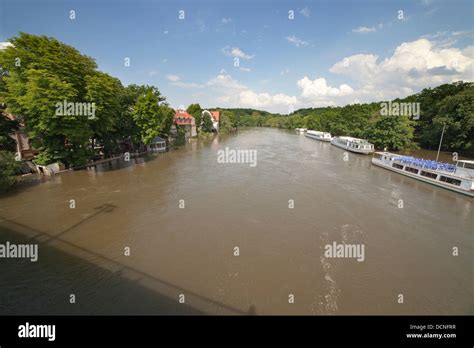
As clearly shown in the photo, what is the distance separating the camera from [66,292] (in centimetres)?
652

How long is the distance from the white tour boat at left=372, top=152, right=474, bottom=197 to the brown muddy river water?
1.17m

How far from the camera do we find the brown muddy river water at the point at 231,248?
6434mm

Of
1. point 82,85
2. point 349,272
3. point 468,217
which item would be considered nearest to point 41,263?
point 349,272

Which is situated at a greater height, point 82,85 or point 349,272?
point 82,85

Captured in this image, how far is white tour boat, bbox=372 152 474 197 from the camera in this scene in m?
16.8

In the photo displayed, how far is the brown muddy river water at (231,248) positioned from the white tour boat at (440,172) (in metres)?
1.17

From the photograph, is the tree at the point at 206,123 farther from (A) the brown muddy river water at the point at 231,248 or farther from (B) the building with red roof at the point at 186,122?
(A) the brown muddy river water at the point at 231,248

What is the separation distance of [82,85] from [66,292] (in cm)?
1906

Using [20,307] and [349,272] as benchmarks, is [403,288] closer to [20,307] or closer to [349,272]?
[349,272]

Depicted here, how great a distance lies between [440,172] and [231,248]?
831 inches

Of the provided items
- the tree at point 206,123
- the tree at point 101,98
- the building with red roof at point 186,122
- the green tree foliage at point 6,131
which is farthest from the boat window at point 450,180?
the tree at point 206,123
